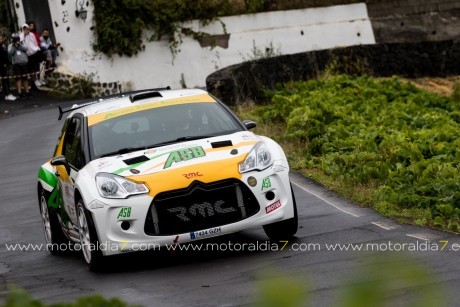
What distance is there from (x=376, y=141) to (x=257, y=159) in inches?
262

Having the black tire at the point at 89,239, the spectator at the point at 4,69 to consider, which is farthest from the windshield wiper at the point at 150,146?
the spectator at the point at 4,69

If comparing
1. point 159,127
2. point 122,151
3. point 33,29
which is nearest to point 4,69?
point 33,29

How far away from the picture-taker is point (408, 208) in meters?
11.2

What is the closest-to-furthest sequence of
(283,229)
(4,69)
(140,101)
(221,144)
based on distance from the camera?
(221,144) < (283,229) < (140,101) < (4,69)

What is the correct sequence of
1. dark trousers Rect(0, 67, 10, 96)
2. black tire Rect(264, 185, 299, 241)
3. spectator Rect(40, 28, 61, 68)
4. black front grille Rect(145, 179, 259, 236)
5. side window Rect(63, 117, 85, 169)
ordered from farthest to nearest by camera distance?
spectator Rect(40, 28, 61, 68)
dark trousers Rect(0, 67, 10, 96)
side window Rect(63, 117, 85, 169)
black tire Rect(264, 185, 299, 241)
black front grille Rect(145, 179, 259, 236)

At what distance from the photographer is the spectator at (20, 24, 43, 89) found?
111 ft

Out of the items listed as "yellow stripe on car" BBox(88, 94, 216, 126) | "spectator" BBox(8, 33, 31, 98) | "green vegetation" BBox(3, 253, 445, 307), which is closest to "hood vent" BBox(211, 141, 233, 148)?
"yellow stripe on car" BBox(88, 94, 216, 126)

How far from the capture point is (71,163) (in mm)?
10250

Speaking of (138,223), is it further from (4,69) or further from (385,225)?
(4,69)

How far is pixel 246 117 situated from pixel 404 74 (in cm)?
972

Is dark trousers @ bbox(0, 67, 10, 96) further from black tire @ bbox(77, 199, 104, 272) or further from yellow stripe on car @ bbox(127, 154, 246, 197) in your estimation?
yellow stripe on car @ bbox(127, 154, 246, 197)

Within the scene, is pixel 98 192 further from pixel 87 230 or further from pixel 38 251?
pixel 38 251

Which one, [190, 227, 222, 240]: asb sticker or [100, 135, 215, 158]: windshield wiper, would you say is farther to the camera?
[100, 135, 215, 158]: windshield wiper

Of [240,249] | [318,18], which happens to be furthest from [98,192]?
[318,18]
